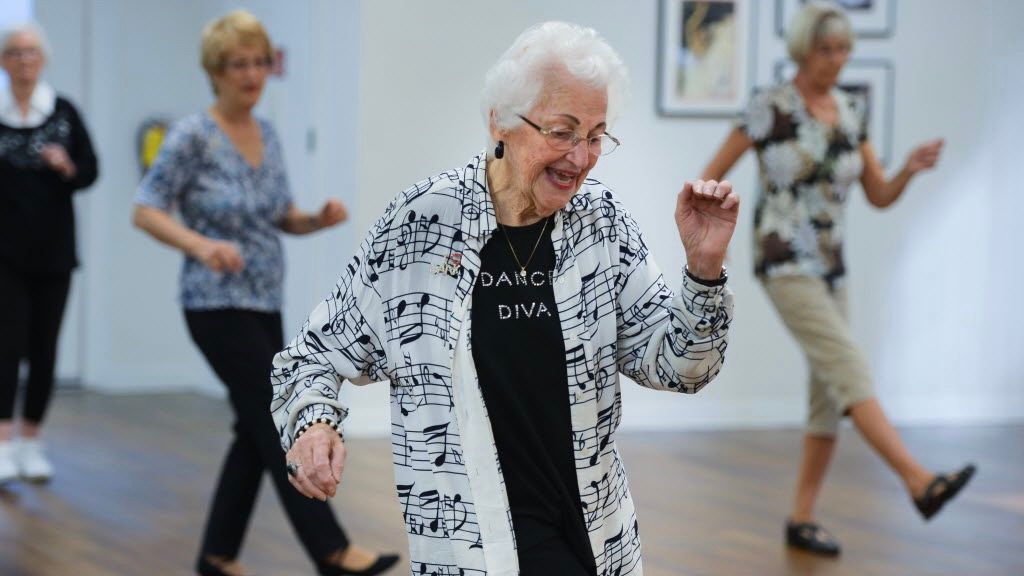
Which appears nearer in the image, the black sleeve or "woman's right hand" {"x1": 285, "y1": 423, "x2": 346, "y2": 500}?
"woman's right hand" {"x1": 285, "y1": 423, "x2": 346, "y2": 500}

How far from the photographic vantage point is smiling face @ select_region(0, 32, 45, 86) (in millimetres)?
5785

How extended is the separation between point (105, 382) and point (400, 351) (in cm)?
698

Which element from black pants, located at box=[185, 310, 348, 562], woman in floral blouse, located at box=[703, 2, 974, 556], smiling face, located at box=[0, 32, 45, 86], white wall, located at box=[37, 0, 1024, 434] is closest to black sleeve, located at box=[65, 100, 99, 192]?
smiling face, located at box=[0, 32, 45, 86]

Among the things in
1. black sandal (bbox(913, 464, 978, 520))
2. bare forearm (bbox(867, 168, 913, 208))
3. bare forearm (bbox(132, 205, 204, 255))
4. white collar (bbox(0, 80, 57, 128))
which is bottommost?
black sandal (bbox(913, 464, 978, 520))

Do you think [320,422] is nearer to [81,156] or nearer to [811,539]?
[811,539]

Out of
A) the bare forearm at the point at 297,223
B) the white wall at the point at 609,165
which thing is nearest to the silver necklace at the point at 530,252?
the bare forearm at the point at 297,223

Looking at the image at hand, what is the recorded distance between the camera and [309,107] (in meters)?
7.66

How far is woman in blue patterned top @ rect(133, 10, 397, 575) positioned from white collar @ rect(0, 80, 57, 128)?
77.9 inches

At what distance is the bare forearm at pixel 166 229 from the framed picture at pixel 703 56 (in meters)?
4.17

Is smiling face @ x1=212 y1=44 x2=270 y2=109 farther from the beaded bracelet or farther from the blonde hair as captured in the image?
the beaded bracelet

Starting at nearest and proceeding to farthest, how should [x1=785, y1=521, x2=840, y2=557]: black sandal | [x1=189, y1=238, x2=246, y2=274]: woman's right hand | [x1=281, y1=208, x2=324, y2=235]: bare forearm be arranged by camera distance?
[x1=189, y1=238, x2=246, y2=274]: woman's right hand, [x1=281, y1=208, x2=324, y2=235]: bare forearm, [x1=785, y1=521, x2=840, y2=557]: black sandal

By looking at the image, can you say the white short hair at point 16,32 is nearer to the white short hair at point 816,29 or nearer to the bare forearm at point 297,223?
the bare forearm at point 297,223

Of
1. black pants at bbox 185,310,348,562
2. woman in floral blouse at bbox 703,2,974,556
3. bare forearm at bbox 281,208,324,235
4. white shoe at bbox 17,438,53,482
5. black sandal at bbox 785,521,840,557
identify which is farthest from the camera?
white shoe at bbox 17,438,53,482

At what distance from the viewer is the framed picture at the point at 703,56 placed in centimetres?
777
